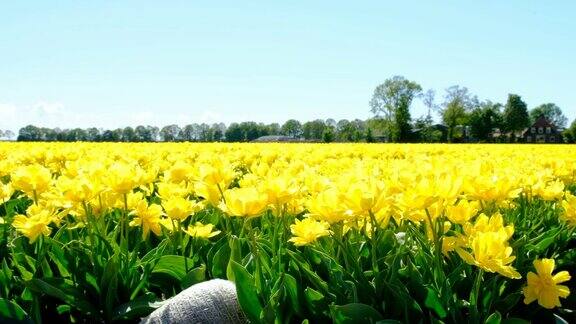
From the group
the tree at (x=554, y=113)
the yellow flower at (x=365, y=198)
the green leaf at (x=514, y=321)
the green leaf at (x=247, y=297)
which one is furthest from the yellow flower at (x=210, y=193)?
the tree at (x=554, y=113)

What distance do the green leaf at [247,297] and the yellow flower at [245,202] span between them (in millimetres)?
199

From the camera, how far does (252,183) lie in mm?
2729

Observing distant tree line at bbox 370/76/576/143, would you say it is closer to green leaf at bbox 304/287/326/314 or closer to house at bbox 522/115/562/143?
house at bbox 522/115/562/143

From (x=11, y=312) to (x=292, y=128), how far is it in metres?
167

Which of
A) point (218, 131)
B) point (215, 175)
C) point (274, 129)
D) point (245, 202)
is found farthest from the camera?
point (274, 129)

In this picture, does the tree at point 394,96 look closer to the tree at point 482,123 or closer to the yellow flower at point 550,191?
the tree at point 482,123

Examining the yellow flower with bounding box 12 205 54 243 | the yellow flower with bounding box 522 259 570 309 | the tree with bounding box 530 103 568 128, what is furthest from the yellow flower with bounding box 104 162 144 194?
the tree with bounding box 530 103 568 128

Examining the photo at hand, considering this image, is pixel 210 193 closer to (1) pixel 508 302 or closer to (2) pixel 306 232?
(2) pixel 306 232

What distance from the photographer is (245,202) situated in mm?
1824

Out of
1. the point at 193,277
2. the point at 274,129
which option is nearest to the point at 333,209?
the point at 193,277

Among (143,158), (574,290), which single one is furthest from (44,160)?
(574,290)

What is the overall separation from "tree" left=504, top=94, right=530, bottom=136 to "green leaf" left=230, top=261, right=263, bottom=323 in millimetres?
97460

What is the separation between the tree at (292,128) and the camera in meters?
167

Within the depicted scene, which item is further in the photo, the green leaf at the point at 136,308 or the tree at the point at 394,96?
the tree at the point at 394,96
